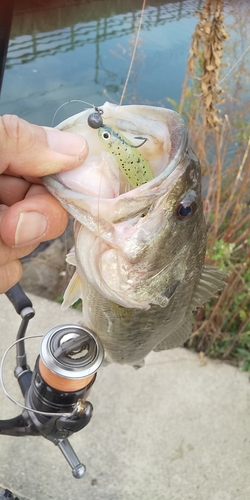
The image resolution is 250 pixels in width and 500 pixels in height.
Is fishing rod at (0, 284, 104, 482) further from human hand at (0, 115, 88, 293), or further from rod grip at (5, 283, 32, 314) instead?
human hand at (0, 115, 88, 293)

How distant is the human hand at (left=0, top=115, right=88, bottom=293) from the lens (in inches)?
39.7

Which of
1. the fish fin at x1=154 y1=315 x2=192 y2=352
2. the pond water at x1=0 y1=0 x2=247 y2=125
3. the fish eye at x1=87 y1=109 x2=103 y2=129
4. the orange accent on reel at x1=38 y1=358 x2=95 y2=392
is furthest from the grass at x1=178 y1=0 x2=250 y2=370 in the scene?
the fish eye at x1=87 y1=109 x2=103 y2=129

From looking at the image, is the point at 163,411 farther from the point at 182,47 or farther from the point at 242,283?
the point at 182,47

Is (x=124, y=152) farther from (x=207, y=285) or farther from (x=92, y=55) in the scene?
(x=92, y=55)

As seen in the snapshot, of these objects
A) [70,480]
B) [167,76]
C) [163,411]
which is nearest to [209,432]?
[163,411]

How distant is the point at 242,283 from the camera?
2.89 m

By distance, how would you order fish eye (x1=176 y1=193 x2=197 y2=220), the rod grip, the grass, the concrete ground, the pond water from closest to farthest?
fish eye (x1=176 y1=193 x2=197 y2=220), the rod grip, the concrete ground, the grass, the pond water

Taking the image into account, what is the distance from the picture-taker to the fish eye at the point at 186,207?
Result: 3.60 feet

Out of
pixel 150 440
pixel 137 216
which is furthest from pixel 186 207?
pixel 150 440

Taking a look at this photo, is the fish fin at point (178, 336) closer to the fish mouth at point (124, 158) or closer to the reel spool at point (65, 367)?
the reel spool at point (65, 367)

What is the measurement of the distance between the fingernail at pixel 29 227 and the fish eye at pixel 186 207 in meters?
0.37

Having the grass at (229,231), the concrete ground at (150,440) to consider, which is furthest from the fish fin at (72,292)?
the grass at (229,231)

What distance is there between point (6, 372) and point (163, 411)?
3.40 ft

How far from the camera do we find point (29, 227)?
1.12m
